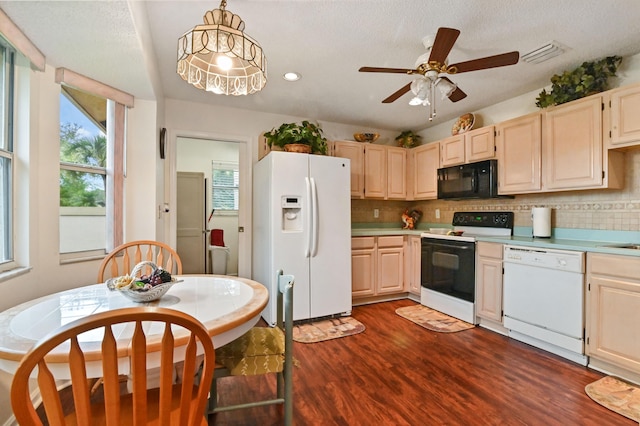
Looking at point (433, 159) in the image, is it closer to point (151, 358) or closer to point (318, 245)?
point (318, 245)

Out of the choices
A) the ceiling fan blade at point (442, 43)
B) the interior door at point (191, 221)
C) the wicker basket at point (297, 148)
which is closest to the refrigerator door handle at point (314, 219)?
the wicker basket at point (297, 148)

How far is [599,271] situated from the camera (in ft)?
6.77

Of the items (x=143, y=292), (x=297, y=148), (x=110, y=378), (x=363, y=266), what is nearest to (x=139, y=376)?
(x=110, y=378)

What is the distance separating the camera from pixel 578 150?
243 cm

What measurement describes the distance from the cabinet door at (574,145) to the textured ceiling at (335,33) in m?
0.41

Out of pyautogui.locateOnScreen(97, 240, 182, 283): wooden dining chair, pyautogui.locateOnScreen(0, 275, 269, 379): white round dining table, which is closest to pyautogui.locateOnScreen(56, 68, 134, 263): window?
pyautogui.locateOnScreen(97, 240, 182, 283): wooden dining chair

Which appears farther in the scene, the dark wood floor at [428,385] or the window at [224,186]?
the window at [224,186]

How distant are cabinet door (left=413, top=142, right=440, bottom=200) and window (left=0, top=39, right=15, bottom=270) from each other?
388cm

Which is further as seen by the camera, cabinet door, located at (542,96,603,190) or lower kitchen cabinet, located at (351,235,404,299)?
lower kitchen cabinet, located at (351,235,404,299)

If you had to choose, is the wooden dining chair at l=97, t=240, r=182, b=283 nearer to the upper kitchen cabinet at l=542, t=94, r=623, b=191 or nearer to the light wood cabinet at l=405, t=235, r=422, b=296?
the light wood cabinet at l=405, t=235, r=422, b=296

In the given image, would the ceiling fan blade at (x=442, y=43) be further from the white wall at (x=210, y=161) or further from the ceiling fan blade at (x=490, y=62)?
the white wall at (x=210, y=161)

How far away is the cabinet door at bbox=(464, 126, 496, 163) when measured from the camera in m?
3.10

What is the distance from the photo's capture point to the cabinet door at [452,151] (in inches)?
135

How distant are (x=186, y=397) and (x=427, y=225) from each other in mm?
3976
